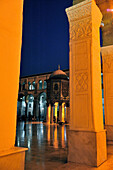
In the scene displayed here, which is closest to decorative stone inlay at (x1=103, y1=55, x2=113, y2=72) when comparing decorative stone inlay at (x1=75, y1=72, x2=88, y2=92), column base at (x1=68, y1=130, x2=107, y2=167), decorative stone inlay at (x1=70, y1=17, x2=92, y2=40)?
decorative stone inlay at (x1=70, y1=17, x2=92, y2=40)

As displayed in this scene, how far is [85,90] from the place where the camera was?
3891 mm

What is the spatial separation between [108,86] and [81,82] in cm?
289

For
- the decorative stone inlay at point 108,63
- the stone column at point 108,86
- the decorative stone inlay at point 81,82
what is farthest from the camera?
the decorative stone inlay at point 108,63

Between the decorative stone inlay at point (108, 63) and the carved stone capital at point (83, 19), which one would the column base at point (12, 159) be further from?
the decorative stone inlay at point (108, 63)

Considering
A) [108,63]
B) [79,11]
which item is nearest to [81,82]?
[79,11]

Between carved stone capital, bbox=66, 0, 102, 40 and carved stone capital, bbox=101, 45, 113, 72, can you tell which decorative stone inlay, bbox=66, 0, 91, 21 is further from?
carved stone capital, bbox=101, 45, 113, 72

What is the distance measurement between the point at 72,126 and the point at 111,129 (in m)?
3.04

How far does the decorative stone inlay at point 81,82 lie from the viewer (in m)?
3.92

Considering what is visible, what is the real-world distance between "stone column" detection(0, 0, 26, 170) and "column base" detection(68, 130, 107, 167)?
6.78ft

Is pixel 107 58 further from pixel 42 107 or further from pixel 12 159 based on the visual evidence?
pixel 42 107

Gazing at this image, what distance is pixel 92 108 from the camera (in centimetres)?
374

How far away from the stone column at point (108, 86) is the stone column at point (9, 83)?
510cm

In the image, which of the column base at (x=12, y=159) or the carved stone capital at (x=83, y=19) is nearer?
the column base at (x=12, y=159)

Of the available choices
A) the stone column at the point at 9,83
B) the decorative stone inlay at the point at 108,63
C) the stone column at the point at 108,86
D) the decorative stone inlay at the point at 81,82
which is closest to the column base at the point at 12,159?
the stone column at the point at 9,83
